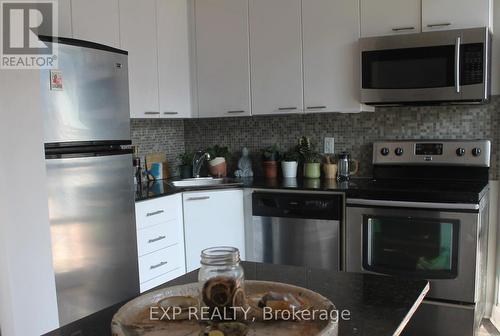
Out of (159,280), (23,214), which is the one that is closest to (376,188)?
(159,280)

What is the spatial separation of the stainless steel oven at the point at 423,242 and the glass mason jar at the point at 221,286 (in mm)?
1943

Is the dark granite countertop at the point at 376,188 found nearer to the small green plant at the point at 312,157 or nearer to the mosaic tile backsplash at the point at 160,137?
the small green plant at the point at 312,157

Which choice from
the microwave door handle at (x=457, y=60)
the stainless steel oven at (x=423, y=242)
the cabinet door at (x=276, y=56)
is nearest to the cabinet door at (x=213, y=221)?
the cabinet door at (x=276, y=56)

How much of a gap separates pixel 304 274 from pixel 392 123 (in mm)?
2150

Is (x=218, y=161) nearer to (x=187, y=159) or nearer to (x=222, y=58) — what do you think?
(x=187, y=159)

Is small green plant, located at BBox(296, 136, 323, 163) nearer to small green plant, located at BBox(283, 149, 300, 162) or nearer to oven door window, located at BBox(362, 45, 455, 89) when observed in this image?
small green plant, located at BBox(283, 149, 300, 162)

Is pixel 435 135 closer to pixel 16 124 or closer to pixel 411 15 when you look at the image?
pixel 411 15

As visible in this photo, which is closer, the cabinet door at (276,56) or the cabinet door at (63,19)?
the cabinet door at (63,19)

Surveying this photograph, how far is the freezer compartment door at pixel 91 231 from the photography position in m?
2.26

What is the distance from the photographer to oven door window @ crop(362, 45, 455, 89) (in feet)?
9.18

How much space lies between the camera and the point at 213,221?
3285 millimetres

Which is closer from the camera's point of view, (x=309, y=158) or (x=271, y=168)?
(x=309, y=158)

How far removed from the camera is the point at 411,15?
2.93 m

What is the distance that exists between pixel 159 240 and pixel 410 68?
1.92 metres
